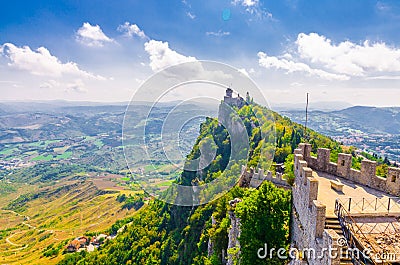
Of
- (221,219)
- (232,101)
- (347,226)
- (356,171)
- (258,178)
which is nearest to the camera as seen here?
(347,226)

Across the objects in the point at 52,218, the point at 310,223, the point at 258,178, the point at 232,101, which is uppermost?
the point at 232,101

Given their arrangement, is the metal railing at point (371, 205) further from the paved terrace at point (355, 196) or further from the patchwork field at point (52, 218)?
the patchwork field at point (52, 218)

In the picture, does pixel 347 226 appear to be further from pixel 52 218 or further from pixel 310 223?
pixel 52 218

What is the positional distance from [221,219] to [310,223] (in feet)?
49.4

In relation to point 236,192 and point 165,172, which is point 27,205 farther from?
point 236,192

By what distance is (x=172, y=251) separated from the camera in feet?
137

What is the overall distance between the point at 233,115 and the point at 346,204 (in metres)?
54.2

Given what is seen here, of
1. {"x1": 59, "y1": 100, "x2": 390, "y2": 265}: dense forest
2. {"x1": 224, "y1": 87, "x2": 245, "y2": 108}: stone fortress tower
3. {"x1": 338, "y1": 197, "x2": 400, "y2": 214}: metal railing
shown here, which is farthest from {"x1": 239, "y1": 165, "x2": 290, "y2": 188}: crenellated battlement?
{"x1": 224, "y1": 87, "x2": 245, "y2": 108}: stone fortress tower

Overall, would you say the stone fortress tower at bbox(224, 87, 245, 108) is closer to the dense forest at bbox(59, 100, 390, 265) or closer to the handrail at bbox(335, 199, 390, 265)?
the dense forest at bbox(59, 100, 390, 265)

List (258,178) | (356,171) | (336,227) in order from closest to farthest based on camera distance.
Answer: (336,227)
(356,171)
(258,178)

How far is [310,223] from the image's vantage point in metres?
8.21

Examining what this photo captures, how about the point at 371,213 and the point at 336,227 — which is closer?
the point at 336,227

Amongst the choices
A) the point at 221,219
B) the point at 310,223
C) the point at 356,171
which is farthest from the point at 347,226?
the point at 221,219

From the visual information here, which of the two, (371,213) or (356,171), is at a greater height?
(356,171)
